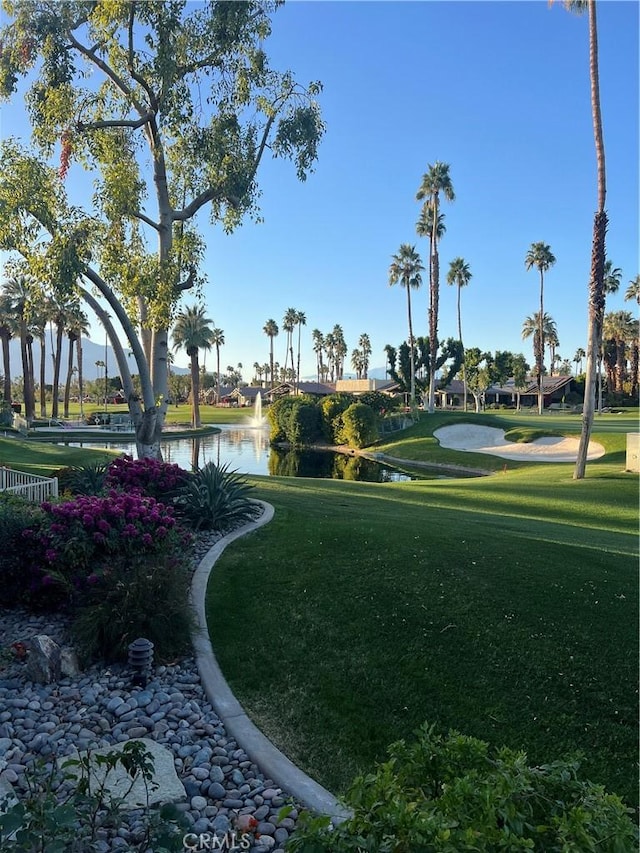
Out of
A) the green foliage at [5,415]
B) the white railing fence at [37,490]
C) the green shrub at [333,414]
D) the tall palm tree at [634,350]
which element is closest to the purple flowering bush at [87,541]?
the white railing fence at [37,490]

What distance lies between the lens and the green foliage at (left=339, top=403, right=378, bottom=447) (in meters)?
38.6

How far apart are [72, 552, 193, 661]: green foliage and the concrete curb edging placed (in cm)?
26

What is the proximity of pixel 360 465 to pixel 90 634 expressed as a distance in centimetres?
2722

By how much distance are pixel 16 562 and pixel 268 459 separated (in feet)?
86.7

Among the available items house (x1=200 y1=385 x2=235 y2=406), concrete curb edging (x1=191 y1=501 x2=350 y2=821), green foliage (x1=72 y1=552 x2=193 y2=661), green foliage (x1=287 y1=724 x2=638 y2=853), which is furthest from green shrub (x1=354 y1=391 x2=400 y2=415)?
house (x1=200 y1=385 x2=235 y2=406)

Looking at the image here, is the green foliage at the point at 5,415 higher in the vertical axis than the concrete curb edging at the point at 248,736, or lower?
higher

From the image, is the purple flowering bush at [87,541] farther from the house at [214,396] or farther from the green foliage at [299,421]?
the house at [214,396]

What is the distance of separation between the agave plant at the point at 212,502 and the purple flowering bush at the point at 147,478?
20 centimetres

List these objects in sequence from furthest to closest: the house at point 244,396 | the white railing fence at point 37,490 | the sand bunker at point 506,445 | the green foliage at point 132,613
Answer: the house at point 244,396
the sand bunker at point 506,445
the white railing fence at point 37,490
the green foliage at point 132,613

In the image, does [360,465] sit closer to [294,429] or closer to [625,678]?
[294,429]

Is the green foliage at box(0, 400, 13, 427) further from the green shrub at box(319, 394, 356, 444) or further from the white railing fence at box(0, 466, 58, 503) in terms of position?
the white railing fence at box(0, 466, 58, 503)

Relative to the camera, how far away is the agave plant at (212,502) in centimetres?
876

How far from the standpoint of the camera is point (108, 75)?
10898 mm

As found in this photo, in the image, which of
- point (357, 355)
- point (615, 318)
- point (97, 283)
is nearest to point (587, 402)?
point (97, 283)
